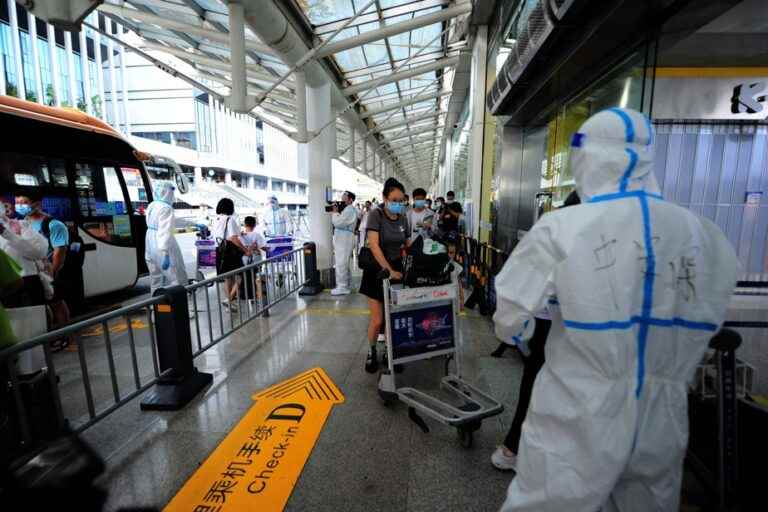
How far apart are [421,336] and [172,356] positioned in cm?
215

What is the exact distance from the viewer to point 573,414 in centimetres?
134

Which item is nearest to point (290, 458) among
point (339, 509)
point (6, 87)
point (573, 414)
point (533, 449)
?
point (339, 509)

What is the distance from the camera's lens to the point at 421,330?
304 centimetres

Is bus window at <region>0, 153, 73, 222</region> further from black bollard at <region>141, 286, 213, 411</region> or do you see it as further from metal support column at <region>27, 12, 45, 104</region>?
metal support column at <region>27, 12, 45, 104</region>

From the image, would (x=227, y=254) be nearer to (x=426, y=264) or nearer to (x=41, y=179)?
(x=41, y=179)

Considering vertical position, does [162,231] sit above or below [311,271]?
above

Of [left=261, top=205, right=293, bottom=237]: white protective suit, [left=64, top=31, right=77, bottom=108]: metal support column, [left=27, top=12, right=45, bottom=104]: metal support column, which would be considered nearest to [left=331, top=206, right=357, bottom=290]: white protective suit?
[left=261, top=205, right=293, bottom=237]: white protective suit

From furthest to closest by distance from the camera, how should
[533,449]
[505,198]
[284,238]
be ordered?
1. [284,238]
2. [505,198]
3. [533,449]

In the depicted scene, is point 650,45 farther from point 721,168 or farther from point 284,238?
point 284,238

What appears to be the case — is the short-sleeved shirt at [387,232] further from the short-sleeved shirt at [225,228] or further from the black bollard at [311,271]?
the black bollard at [311,271]

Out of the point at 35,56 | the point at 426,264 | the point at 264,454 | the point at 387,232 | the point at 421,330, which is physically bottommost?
the point at 264,454

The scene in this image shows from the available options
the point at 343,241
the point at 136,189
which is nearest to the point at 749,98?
the point at 343,241

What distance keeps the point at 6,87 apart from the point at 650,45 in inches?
1572

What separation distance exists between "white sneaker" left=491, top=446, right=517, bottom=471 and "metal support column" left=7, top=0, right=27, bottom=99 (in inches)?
1558
